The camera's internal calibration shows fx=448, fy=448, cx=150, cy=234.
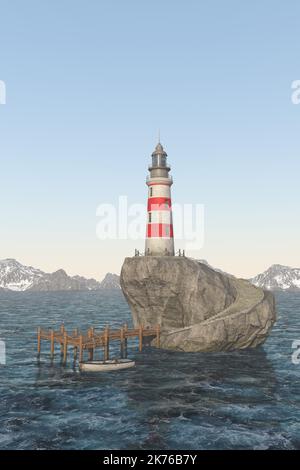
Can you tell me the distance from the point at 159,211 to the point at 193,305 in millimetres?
12145

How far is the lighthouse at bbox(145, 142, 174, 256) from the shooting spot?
182 feet

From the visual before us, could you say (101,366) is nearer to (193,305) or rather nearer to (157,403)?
(157,403)

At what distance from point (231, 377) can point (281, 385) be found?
14.4 feet

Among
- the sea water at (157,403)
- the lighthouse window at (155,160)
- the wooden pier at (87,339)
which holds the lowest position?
the sea water at (157,403)

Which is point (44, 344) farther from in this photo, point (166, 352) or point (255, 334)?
point (255, 334)

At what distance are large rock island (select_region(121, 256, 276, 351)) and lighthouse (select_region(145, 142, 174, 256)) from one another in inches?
94.5

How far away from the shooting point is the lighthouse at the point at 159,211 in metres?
55.4

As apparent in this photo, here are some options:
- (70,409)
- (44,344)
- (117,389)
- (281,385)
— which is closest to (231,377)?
(281,385)

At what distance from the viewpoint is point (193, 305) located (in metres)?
52.8

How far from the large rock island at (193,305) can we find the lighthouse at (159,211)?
240 cm
